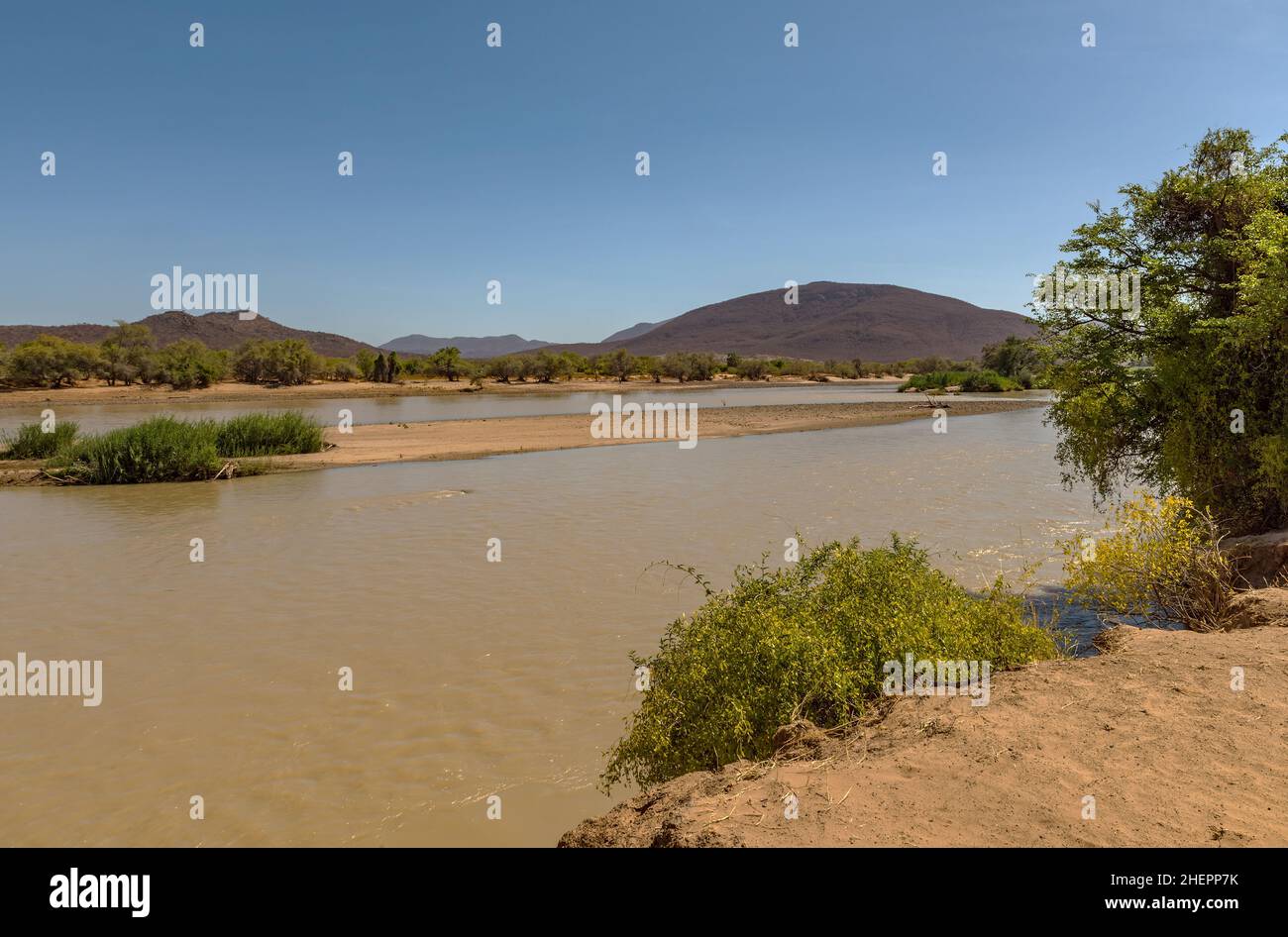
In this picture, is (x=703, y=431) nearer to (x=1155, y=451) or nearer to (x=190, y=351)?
(x=1155, y=451)

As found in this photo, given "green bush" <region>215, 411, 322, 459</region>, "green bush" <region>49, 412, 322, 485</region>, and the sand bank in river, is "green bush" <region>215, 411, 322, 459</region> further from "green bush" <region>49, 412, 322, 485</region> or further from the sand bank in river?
"green bush" <region>49, 412, 322, 485</region>

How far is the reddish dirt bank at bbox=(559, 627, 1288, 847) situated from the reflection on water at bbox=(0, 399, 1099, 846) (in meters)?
1.63

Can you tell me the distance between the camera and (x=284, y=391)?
1965 inches

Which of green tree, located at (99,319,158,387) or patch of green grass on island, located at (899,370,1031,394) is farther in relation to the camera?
patch of green grass on island, located at (899,370,1031,394)

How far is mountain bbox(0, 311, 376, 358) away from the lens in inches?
4333

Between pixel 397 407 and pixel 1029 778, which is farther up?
pixel 397 407

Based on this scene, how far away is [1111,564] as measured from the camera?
264 inches

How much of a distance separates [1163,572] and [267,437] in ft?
73.4

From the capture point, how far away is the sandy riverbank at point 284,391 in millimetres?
42406

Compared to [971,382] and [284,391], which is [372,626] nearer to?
[284,391]

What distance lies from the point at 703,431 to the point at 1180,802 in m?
27.4

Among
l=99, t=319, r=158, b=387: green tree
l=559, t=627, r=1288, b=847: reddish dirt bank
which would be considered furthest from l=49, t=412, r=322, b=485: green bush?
l=99, t=319, r=158, b=387: green tree

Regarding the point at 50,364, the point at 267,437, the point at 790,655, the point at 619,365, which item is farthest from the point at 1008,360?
the point at 50,364
